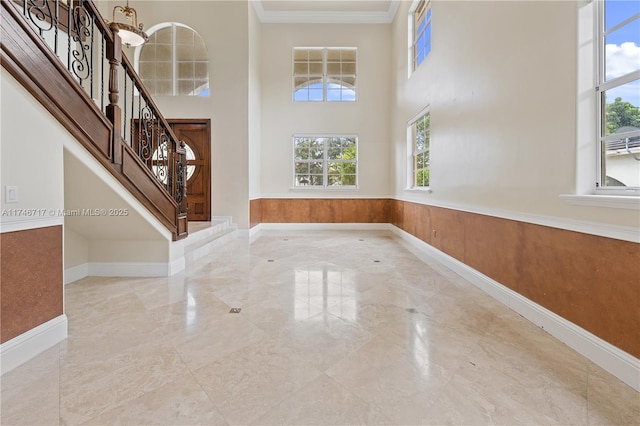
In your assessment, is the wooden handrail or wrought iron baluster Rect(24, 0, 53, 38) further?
wrought iron baluster Rect(24, 0, 53, 38)

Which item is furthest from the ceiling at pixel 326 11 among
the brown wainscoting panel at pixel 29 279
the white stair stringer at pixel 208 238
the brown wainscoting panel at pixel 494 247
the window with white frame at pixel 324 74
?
the brown wainscoting panel at pixel 29 279

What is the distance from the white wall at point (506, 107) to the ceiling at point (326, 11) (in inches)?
114

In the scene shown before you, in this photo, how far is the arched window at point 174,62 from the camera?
20.2ft

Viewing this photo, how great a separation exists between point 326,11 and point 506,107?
571 centimetres

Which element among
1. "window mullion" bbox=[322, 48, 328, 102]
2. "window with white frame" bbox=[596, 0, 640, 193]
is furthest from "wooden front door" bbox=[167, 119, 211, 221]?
"window with white frame" bbox=[596, 0, 640, 193]

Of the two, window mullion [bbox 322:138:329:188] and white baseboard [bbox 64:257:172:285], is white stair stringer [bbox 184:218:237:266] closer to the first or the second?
white baseboard [bbox 64:257:172:285]

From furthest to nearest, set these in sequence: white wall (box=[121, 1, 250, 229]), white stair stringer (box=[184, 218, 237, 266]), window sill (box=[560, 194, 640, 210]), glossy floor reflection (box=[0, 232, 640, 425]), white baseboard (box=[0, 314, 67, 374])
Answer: white wall (box=[121, 1, 250, 229]) → white stair stringer (box=[184, 218, 237, 266]) → white baseboard (box=[0, 314, 67, 374]) → window sill (box=[560, 194, 640, 210]) → glossy floor reflection (box=[0, 232, 640, 425])

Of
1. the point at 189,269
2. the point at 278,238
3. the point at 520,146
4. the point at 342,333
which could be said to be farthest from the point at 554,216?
the point at 278,238

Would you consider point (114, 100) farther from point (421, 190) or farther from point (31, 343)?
point (421, 190)

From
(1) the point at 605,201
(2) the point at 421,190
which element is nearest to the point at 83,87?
(1) the point at 605,201

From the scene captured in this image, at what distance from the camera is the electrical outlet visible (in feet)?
5.73

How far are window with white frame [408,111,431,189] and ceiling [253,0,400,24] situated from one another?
9.62 ft

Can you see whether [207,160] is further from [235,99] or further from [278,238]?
[278,238]

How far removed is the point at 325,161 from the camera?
746cm
